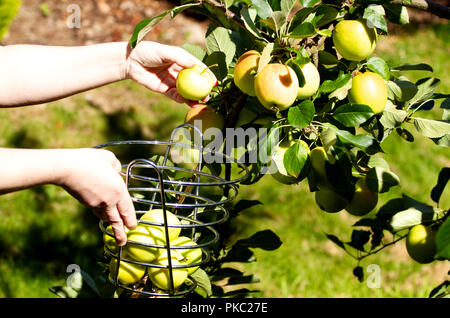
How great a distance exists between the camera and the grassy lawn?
7.03 feet

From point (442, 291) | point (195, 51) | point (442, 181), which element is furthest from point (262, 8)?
point (442, 291)

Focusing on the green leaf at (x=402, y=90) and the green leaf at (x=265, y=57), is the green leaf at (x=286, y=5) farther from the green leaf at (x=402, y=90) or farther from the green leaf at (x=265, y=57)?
the green leaf at (x=402, y=90)

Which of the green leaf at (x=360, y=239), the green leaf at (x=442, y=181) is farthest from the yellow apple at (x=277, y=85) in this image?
the green leaf at (x=360, y=239)

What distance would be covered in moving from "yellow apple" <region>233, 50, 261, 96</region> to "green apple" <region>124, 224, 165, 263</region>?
0.36 meters

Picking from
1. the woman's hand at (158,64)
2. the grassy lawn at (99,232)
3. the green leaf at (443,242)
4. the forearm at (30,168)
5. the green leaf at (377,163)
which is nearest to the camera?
the green leaf at (443,242)

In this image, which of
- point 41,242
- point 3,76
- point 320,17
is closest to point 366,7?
point 320,17

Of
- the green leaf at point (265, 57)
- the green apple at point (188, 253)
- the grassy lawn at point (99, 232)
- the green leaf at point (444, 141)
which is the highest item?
the green leaf at point (265, 57)

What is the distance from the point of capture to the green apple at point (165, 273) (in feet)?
3.35

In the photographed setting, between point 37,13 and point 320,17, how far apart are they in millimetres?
2719

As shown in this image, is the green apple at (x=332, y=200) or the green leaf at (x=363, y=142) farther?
the green apple at (x=332, y=200)

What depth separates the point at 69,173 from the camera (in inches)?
35.3

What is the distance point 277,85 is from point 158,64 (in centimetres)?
47

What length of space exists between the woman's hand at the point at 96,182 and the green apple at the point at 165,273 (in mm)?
133

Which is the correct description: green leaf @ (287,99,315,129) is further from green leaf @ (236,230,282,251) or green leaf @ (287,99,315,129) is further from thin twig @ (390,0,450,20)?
green leaf @ (236,230,282,251)
